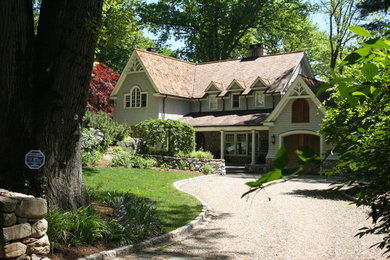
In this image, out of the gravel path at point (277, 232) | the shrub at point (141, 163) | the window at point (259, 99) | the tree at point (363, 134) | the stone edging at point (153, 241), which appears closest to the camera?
the tree at point (363, 134)

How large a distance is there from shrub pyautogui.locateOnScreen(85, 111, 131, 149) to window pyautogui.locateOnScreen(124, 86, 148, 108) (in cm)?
649

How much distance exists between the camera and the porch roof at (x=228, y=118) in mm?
26844

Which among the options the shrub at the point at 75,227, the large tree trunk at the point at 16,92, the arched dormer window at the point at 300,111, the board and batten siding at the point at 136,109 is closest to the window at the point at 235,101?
the board and batten siding at the point at 136,109

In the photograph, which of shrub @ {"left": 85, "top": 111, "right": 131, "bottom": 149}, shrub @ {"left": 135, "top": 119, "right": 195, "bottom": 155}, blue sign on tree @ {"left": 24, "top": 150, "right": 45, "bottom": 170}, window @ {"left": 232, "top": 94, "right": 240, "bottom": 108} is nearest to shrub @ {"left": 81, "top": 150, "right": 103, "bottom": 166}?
shrub @ {"left": 85, "top": 111, "right": 131, "bottom": 149}

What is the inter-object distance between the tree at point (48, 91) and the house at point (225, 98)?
19065 mm

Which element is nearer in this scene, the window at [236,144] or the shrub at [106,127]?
the shrub at [106,127]

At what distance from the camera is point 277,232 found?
8.82m

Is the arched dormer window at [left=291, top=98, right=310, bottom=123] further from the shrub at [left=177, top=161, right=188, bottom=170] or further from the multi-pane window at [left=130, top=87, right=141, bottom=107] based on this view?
the multi-pane window at [left=130, top=87, right=141, bottom=107]

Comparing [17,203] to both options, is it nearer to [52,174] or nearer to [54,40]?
[52,174]

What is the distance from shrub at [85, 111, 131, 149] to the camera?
22.6 m

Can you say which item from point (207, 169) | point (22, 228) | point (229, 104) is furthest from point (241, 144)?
point (22, 228)

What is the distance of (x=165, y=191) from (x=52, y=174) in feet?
22.1

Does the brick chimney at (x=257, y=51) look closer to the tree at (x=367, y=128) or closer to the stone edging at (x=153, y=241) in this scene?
the stone edging at (x=153, y=241)

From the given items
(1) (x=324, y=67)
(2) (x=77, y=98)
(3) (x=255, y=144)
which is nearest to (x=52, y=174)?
(2) (x=77, y=98)
